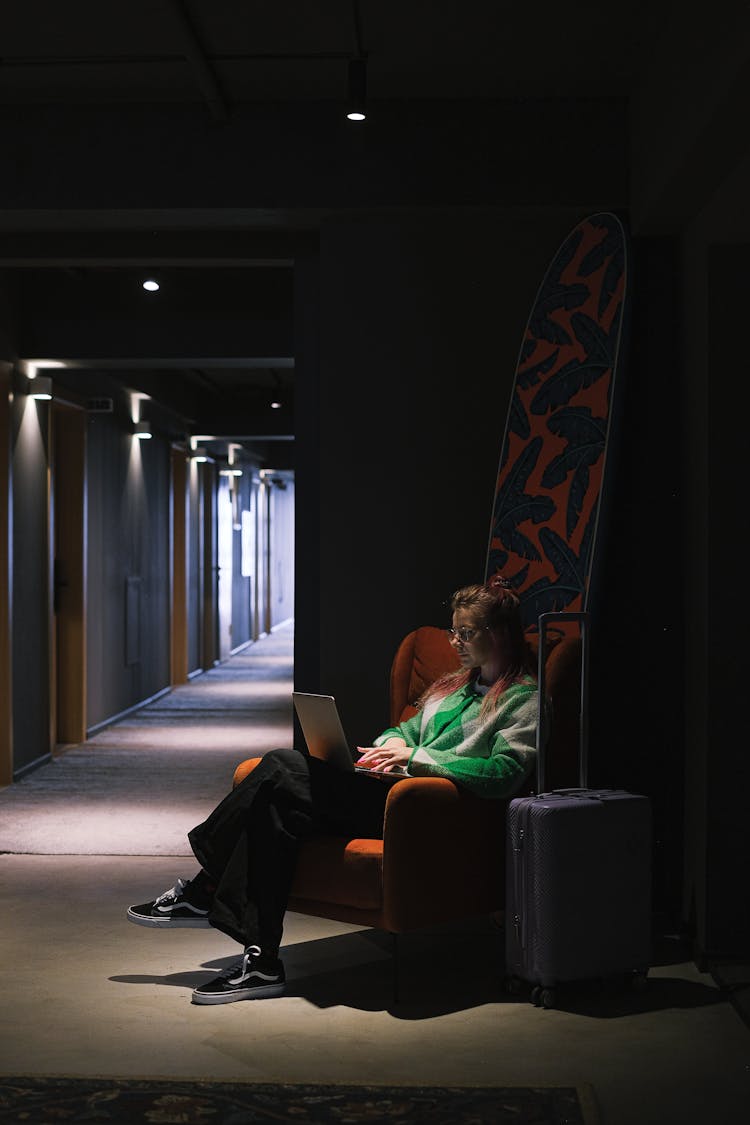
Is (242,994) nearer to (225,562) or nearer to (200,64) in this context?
(200,64)

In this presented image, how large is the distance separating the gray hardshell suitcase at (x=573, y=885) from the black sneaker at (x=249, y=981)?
0.68m

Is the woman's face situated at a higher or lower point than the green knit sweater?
higher

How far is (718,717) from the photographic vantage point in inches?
171

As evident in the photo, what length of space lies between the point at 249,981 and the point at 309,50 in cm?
305

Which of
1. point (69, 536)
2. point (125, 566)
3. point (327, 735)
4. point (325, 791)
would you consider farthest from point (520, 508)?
point (125, 566)

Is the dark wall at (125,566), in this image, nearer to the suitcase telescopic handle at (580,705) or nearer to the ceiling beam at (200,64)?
the ceiling beam at (200,64)

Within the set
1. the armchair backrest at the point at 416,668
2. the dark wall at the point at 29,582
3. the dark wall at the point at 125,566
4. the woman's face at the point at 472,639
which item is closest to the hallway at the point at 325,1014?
the armchair backrest at the point at 416,668

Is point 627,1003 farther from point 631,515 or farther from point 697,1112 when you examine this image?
point 631,515

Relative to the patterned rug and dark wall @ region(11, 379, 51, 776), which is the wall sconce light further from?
the patterned rug

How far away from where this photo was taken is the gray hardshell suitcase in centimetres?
388

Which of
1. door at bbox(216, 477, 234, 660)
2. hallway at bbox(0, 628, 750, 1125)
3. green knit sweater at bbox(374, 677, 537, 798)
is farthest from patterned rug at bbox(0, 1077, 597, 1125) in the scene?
door at bbox(216, 477, 234, 660)

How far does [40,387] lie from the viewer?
8.41 metres

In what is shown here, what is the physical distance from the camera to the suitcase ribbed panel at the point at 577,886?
388 centimetres

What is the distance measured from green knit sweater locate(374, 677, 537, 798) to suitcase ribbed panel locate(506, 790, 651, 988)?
0.37ft
